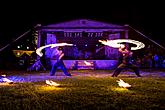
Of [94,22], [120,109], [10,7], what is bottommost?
[120,109]

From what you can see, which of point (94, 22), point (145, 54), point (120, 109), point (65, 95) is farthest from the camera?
point (145, 54)

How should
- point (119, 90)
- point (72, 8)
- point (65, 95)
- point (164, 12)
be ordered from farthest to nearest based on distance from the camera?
point (72, 8), point (164, 12), point (119, 90), point (65, 95)

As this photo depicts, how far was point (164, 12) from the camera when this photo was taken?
167 feet

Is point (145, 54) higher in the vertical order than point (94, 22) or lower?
lower

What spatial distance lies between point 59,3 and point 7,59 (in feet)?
81.9

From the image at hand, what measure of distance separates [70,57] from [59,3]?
84.6ft

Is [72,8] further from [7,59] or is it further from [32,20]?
[7,59]

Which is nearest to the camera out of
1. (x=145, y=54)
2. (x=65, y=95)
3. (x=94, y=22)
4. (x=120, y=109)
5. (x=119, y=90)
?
(x=120, y=109)

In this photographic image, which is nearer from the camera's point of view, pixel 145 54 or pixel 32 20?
pixel 145 54

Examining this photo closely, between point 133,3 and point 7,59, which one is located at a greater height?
point 133,3

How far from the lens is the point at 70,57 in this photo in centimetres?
3272

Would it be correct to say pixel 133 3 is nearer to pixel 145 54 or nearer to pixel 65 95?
pixel 145 54

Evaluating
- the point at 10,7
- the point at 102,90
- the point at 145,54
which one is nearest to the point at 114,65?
the point at 145,54

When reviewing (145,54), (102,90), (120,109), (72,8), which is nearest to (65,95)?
(102,90)
